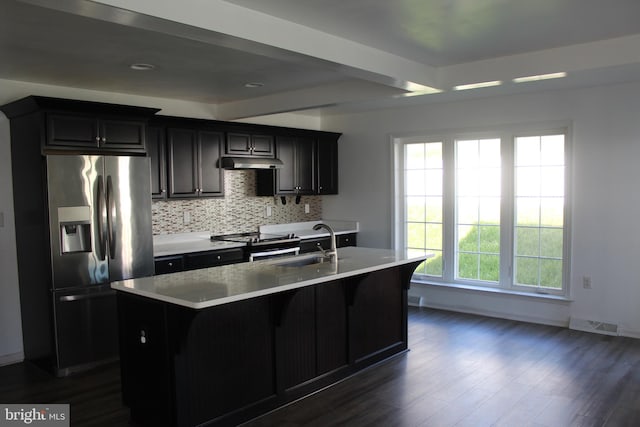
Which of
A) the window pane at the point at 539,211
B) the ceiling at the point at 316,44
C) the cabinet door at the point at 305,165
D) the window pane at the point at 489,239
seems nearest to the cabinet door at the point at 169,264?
the ceiling at the point at 316,44

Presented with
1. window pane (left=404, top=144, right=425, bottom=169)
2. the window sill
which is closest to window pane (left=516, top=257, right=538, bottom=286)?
the window sill

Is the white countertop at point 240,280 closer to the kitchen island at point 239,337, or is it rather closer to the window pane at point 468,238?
the kitchen island at point 239,337

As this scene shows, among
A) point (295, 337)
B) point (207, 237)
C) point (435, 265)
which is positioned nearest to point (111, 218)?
point (207, 237)

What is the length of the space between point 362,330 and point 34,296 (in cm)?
273

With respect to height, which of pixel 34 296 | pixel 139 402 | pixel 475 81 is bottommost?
pixel 139 402

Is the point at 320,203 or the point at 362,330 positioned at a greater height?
the point at 320,203

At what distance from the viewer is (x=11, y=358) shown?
4.51m

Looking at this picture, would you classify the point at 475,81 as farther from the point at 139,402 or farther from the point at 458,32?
the point at 139,402

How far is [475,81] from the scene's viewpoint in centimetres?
428

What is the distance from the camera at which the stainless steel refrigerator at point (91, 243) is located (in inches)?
163

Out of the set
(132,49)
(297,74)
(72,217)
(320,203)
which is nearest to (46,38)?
(132,49)

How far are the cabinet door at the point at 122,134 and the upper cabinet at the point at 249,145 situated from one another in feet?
4.21

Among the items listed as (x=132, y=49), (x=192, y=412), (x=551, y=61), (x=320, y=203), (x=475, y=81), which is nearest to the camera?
(x=192, y=412)

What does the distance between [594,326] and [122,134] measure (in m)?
4.76
